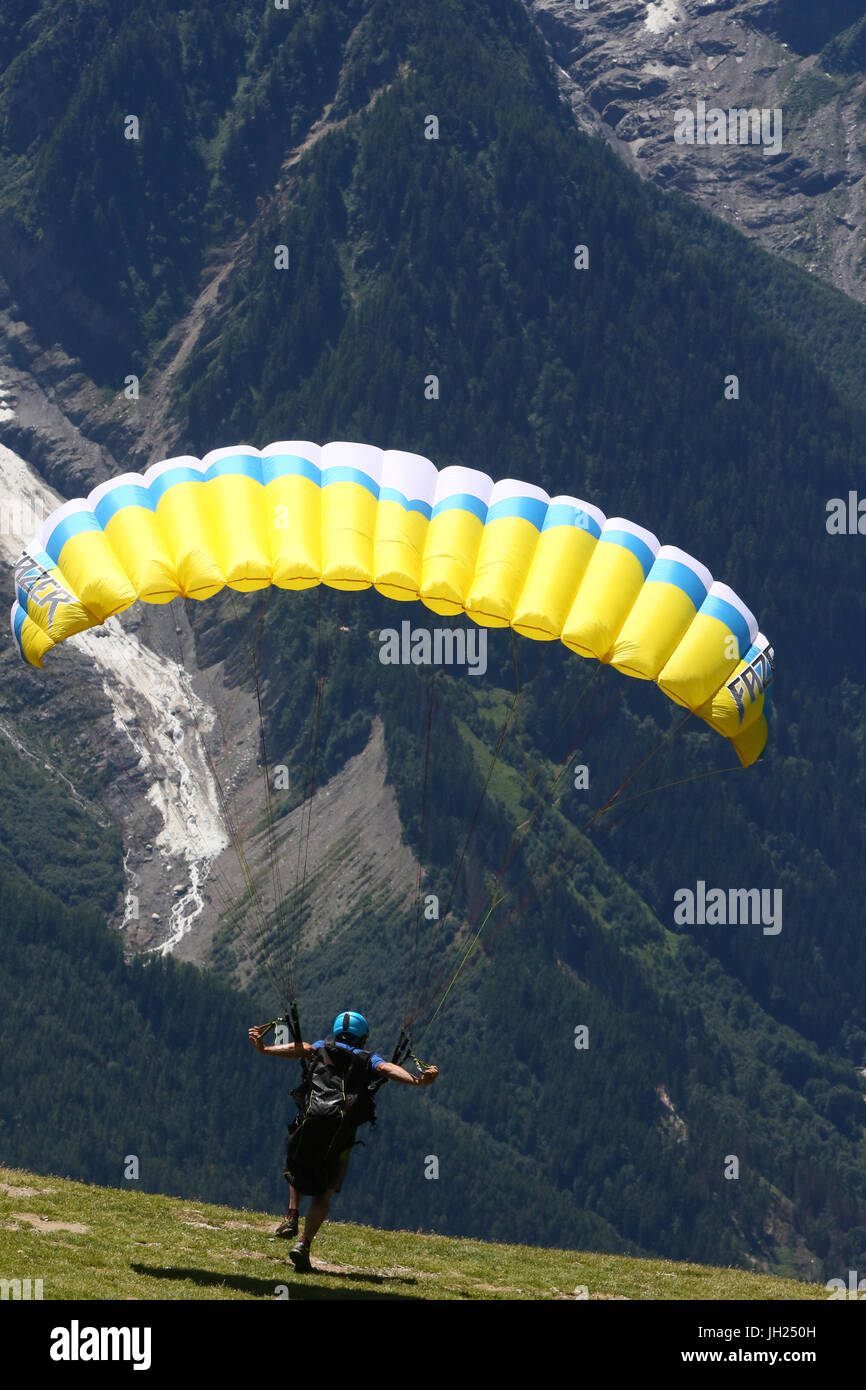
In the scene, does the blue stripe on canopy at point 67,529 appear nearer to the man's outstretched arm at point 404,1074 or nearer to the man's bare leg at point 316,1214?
the man's outstretched arm at point 404,1074

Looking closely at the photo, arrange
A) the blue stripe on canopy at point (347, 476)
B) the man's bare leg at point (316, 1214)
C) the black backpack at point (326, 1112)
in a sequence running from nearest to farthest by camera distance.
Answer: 1. the black backpack at point (326, 1112)
2. the man's bare leg at point (316, 1214)
3. the blue stripe on canopy at point (347, 476)

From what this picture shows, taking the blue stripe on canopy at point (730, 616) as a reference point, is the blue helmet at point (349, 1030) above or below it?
below

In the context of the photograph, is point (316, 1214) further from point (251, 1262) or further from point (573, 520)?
point (573, 520)

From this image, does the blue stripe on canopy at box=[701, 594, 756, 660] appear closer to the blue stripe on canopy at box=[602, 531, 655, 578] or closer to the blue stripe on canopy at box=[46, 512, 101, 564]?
the blue stripe on canopy at box=[602, 531, 655, 578]

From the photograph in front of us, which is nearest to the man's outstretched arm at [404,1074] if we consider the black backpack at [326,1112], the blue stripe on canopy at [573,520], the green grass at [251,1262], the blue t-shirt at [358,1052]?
the blue t-shirt at [358,1052]

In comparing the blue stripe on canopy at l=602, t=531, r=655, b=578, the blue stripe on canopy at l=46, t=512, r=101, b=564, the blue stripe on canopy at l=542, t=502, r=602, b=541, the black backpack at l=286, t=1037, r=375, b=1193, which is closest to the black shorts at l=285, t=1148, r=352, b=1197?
the black backpack at l=286, t=1037, r=375, b=1193
